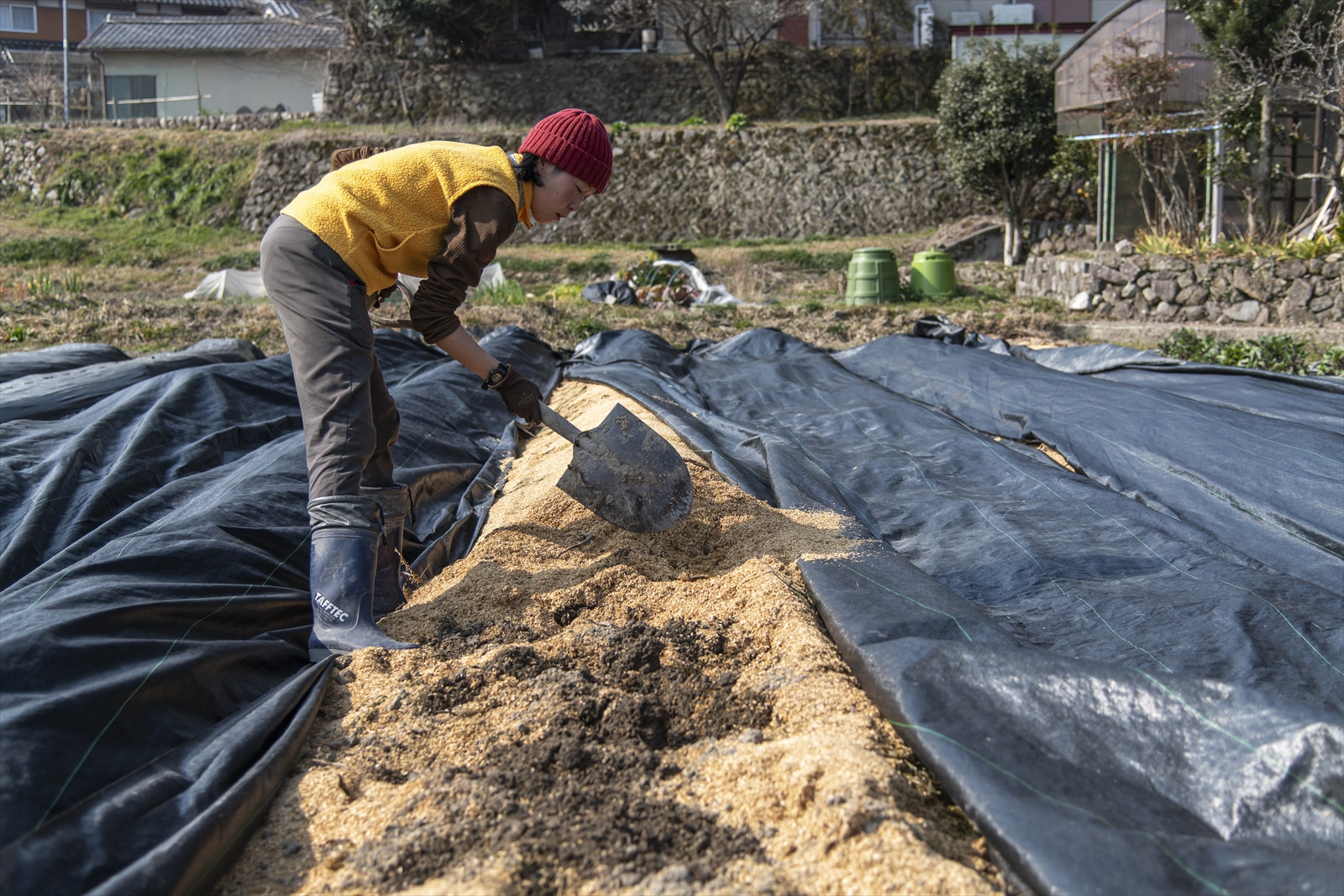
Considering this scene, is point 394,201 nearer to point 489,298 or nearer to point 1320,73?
point 489,298

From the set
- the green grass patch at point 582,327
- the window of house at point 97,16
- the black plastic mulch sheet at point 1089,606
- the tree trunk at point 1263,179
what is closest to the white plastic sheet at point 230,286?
the green grass patch at point 582,327

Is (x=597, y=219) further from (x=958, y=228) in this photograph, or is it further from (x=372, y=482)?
(x=372, y=482)

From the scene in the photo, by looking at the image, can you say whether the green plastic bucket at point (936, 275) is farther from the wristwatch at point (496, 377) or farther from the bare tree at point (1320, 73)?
the wristwatch at point (496, 377)

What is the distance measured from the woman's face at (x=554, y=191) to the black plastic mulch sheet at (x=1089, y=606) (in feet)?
3.93

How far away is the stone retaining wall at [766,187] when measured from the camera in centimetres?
1664

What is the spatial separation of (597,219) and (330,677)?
15754 millimetres

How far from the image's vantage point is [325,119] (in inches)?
810

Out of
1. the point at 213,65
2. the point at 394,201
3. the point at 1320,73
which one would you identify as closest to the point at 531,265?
the point at 1320,73

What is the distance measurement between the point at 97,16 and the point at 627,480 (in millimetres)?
32604

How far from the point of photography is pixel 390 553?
2486mm

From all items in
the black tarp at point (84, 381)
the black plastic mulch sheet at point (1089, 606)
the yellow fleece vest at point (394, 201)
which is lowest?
the black plastic mulch sheet at point (1089, 606)

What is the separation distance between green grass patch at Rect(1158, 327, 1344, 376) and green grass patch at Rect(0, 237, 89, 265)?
16.4 meters

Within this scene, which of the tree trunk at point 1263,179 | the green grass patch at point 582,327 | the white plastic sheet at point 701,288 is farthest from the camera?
the white plastic sheet at point 701,288

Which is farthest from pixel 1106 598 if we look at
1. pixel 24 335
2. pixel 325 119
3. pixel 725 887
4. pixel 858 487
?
pixel 325 119
